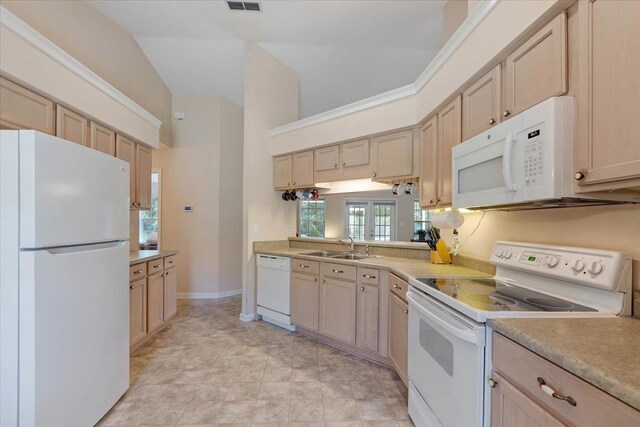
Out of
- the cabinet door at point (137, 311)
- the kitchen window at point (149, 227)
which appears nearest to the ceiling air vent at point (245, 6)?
the cabinet door at point (137, 311)

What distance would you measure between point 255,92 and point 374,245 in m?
2.45

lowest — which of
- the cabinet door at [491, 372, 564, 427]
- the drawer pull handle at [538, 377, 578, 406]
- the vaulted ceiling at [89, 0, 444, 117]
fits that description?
the cabinet door at [491, 372, 564, 427]

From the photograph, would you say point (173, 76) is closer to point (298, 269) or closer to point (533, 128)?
point (298, 269)

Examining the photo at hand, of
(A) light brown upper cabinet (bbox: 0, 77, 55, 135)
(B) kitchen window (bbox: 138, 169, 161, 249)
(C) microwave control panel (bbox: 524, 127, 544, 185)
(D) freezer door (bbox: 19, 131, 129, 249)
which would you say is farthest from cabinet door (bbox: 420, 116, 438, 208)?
(B) kitchen window (bbox: 138, 169, 161, 249)

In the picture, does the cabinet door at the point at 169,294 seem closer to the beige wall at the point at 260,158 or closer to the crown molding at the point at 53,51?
the beige wall at the point at 260,158

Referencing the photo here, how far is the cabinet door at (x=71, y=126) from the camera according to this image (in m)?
2.45

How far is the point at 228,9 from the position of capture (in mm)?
3211

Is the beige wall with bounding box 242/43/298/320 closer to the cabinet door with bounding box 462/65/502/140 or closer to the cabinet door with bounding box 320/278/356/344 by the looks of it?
the cabinet door with bounding box 320/278/356/344

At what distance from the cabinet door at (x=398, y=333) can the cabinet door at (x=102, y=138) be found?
9.97 ft

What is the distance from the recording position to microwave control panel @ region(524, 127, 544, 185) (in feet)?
4.10

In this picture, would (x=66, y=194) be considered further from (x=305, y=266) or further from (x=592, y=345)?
(x=592, y=345)

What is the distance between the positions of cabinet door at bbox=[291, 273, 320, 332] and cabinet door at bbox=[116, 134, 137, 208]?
2.03m

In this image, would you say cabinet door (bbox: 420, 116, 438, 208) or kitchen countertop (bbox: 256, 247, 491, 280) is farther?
cabinet door (bbox: 420, 116, 438, 208)

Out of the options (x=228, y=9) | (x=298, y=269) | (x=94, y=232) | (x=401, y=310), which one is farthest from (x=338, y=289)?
(x=228, y=9)
